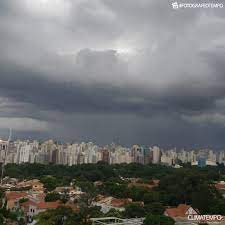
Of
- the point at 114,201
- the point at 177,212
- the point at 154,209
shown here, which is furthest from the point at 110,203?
the point at 154,209

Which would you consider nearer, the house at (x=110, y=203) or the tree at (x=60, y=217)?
the tree at (x=60, y=217)

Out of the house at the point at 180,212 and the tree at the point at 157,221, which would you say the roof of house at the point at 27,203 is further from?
the tree at the point at 157,221

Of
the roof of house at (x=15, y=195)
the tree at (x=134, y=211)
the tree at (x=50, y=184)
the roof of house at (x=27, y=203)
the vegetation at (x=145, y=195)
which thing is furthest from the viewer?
the tree at (x=50, y=184)

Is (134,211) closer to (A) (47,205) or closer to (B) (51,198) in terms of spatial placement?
(A) (47,205)

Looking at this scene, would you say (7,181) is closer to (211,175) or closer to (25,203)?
(25,203)

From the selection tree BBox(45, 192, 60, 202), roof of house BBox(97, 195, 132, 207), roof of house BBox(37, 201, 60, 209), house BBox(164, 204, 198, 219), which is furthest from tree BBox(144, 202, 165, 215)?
tree BBox(45, 192, 60, 202)

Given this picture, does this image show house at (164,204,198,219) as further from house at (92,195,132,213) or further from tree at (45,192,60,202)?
tree at (45,192,60,202)

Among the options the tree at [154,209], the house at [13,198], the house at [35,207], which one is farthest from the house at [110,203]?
the house at [13,198]

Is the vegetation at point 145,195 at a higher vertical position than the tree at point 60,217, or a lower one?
higher

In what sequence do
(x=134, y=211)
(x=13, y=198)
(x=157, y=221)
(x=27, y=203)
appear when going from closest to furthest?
(x=157, y=221), (x=134, y=211), (x=27, y=203), (x=13, y=198)

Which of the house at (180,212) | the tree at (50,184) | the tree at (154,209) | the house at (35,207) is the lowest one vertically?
the house at (35,207)

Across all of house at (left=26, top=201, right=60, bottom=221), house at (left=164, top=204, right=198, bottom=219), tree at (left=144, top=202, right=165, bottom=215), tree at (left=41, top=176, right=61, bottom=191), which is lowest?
house at (left=26, top=201, right=60, bottom=221)
